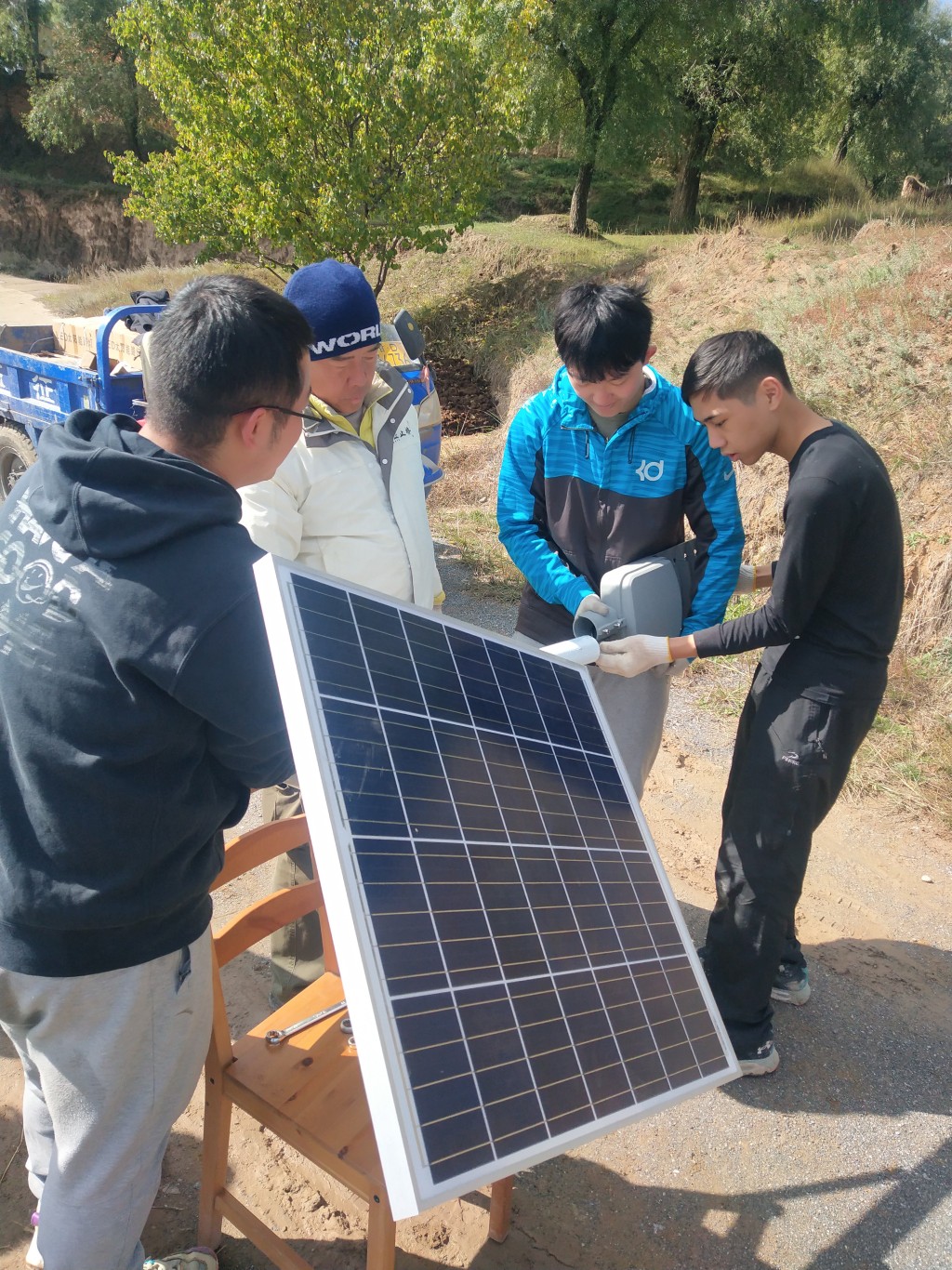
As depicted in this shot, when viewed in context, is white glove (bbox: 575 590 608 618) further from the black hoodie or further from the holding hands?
the black hoodie

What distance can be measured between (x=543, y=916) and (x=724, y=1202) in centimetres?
162

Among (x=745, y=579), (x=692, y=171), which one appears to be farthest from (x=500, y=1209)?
(x=692, y=171)

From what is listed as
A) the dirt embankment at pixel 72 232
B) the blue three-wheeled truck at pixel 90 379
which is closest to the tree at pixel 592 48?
the blue three-wheeled truck at pixel 90 379

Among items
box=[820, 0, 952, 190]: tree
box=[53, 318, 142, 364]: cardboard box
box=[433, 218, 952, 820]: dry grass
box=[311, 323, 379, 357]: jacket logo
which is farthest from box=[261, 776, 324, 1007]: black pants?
box=[820, 0, 952, 190]: tree

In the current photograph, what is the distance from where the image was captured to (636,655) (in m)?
2.64

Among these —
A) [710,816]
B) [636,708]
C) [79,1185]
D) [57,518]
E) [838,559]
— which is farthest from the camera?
[710,816]

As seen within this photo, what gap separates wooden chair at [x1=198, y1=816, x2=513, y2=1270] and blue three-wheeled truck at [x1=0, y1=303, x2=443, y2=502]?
4.36 meters

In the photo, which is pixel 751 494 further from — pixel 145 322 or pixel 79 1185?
pixel 79 1185

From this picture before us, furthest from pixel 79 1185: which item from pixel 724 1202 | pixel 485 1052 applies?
pixel 724 1202

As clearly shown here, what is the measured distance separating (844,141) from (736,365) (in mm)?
30504

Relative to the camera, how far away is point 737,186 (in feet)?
90.1

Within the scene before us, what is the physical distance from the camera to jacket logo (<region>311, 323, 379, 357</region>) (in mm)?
2561

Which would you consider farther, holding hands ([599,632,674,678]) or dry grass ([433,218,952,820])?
dry grass ([433,218,952,820])

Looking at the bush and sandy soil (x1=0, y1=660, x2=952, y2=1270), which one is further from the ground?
the bush
